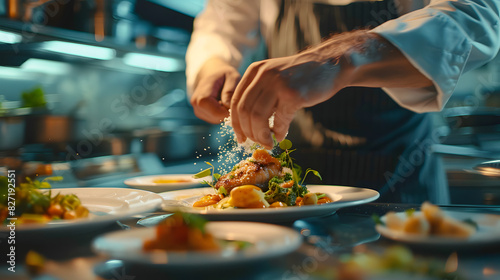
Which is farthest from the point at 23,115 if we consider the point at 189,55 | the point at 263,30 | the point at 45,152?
the point at 263,30

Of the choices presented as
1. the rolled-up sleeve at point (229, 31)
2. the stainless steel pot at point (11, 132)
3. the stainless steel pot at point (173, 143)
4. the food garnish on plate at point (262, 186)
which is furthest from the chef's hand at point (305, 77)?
the stainless steel pot at point (173, 143)

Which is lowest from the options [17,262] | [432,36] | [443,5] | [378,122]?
[17,262]

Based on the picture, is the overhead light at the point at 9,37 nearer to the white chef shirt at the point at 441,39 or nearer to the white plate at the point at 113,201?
the white plate at the point at 113,201

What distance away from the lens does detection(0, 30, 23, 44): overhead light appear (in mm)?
2174

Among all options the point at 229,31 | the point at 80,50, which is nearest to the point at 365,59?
the point at 229,31

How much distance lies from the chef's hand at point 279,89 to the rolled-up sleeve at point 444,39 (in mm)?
174

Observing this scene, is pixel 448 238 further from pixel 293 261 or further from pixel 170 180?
pixel 170 180

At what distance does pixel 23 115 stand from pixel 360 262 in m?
2.37

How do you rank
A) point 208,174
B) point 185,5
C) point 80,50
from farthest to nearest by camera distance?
point 185,5 < point 80,50 < point 208,174

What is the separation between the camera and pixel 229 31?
6.21 feet

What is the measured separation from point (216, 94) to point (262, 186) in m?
0.37

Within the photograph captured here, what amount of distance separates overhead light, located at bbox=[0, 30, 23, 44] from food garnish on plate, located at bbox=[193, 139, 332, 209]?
163 centimetres

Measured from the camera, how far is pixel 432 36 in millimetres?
982

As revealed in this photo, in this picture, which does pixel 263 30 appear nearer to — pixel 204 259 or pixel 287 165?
pixel 287 165
